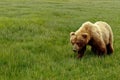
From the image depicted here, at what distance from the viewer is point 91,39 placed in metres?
8.40

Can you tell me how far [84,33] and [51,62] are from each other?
1174 mm

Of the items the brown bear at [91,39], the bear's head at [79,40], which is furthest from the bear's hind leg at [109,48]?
the bear's head at [79,40]

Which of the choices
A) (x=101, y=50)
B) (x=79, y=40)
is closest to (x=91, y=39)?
(x=101, y=50)

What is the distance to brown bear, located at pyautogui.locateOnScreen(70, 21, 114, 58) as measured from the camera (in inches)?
316

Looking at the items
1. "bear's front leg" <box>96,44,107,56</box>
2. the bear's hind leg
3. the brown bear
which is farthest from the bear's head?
the bear's hind leg

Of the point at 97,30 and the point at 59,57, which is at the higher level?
the point at 97,30

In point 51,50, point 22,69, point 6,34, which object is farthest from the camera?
point 6,34

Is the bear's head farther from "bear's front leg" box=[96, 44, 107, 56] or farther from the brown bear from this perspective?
"bear's front leg" box=[96, 44, 107, 56]

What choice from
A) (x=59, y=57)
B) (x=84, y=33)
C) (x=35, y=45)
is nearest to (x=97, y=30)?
(x=84, y=33)

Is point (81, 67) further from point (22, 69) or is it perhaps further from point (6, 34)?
point (6, 34)

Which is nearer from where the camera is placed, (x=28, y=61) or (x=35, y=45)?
(x=28, y=61)

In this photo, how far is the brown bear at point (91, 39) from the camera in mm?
8023

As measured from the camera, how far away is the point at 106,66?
7539 mm

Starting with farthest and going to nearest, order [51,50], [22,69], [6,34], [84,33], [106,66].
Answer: [6,34] → [51,50] → [84,33] → [106,66] → [22,69]
